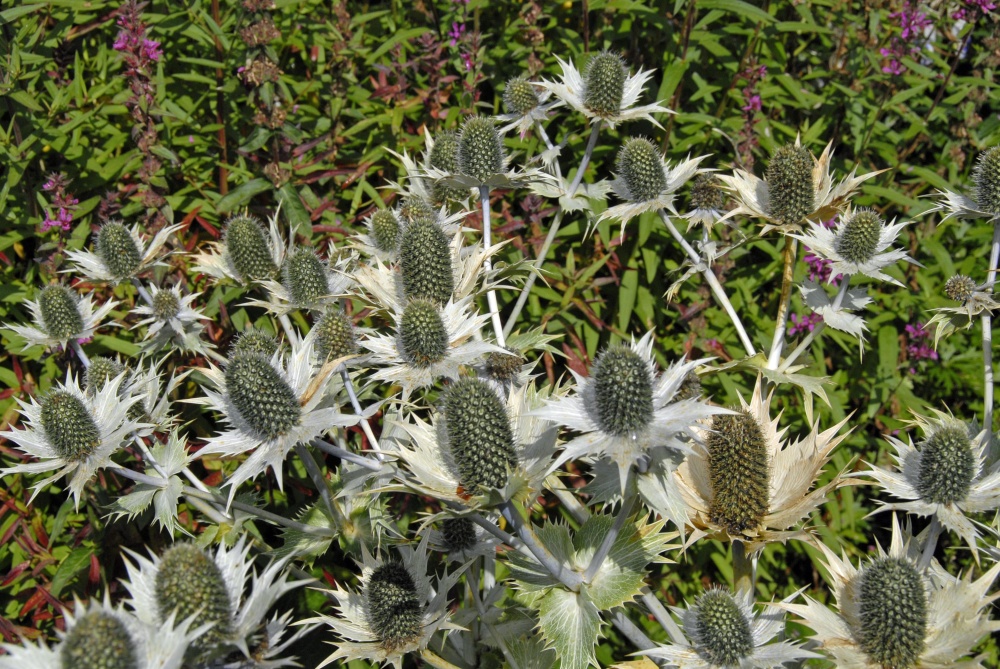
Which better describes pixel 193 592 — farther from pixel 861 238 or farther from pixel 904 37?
pixel 904 37

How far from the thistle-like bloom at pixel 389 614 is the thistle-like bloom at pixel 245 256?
1282mm

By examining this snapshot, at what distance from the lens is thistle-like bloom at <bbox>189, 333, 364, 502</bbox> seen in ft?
7.36

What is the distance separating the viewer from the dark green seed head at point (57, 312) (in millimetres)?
3119

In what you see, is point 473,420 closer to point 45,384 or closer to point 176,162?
point 176,162

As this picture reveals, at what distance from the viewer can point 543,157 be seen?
10.6 feet

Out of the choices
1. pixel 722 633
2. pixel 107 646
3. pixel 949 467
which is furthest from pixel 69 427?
pixel 949 467

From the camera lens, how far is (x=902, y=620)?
7.05 ft

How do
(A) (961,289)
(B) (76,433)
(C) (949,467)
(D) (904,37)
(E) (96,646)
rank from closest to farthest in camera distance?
(E) (96,646) → (C) (949,467) → (B) (76,433) → (A) (961,289) → (D) (904,37)

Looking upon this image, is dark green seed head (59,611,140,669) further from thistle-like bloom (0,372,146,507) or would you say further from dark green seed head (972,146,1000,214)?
dark green seed head (972,146,1000,214)

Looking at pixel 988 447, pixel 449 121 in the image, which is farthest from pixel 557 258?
pixel 988 447

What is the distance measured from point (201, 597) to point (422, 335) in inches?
36.0

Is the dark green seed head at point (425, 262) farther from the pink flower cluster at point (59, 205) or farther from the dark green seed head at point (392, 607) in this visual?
the pink flower cluster at point (59, 205)

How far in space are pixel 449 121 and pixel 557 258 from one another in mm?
917

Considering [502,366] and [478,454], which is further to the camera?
[502,366]
